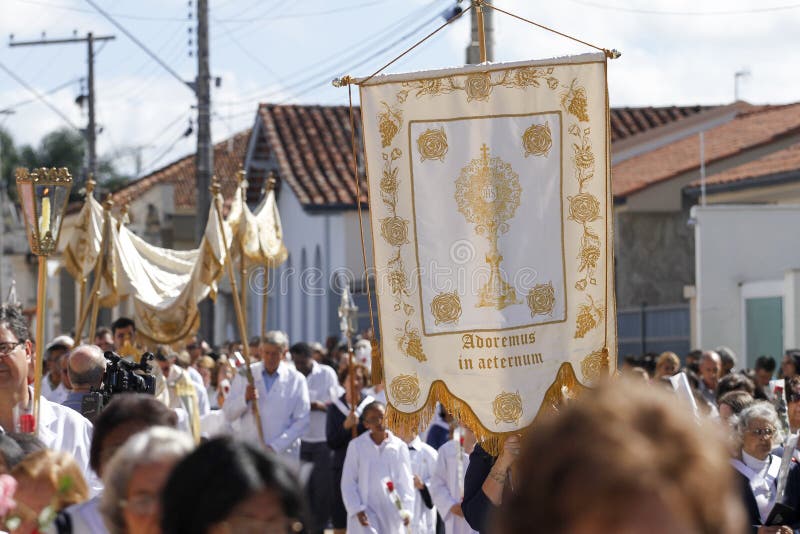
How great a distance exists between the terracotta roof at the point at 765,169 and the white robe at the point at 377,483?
10.7 meters

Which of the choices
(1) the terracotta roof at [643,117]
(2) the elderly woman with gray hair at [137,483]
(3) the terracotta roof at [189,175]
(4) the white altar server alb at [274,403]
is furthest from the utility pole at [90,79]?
(2) the elderly woman with gray hair at [137,483]

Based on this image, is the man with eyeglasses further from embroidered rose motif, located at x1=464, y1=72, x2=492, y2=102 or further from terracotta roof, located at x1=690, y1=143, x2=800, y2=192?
terracotta roof, located at x1=690, y1=143, x2=800, y2=192

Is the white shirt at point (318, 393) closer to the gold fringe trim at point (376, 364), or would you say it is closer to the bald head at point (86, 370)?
the bald head at point (86, 370)

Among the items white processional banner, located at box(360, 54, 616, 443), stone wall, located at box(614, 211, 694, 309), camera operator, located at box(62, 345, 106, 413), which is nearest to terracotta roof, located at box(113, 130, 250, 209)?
stone wall, located at box(614, 211, 694, 309)

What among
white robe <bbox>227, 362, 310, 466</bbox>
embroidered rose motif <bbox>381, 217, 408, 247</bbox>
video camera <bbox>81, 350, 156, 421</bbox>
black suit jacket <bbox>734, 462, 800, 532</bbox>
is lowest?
white robe <bbox>227, 362, 310, 466</bbox>

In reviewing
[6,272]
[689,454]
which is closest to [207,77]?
[689,454]

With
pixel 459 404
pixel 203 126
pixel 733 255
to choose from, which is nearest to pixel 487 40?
pixel 459 404

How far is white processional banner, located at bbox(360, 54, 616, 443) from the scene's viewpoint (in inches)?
289

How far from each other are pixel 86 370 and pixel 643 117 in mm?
27210

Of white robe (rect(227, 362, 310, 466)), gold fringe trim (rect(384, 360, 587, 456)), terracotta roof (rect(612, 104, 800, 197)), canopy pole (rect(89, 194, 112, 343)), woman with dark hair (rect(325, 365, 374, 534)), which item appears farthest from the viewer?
terracotta roof (rect(612, 104, 800, 197))

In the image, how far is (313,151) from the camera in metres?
31.5

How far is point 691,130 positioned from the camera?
102 ft

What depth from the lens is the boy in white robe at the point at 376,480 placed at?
11.2 metres

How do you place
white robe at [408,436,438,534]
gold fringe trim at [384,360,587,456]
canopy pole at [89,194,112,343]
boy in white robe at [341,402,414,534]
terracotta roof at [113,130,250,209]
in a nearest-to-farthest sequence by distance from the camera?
gold fringe trim at [384,360,587,456] → boy in white robe at [341,402,414,534] → white robe at [408,436,438,534] → canopy pole at [89,194,112,343] → terracotta roof at [113,130,250,209]
